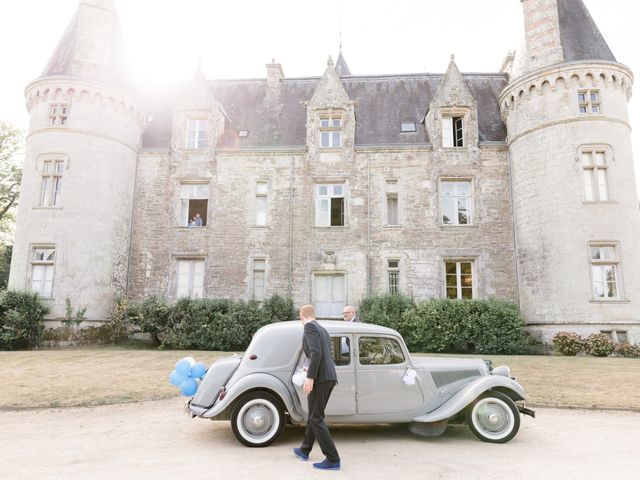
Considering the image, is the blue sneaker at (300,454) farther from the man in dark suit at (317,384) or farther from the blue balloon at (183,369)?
the blue balloon at (183,369)

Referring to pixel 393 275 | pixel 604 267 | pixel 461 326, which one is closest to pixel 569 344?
pixel 604 267

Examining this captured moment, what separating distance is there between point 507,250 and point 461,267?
1986 millimetres

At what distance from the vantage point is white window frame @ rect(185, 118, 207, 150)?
21.0 m

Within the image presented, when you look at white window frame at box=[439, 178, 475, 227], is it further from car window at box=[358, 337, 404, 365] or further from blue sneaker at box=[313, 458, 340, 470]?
blue sneaker at box=[313, 458, 340, 470]

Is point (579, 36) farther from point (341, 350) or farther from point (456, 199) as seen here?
point (341, 350)

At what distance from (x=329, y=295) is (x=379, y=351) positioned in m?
13.3

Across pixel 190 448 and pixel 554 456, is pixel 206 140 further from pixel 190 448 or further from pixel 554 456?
pixel 554 456

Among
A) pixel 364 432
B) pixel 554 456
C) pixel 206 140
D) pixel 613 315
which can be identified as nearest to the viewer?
pixel 554 456

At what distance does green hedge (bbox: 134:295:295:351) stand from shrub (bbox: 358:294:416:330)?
3.07 m

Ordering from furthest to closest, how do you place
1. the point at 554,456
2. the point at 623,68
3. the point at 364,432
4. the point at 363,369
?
the point at 623,68, the point at 364,432, the point at 363,369, the point at 554,456

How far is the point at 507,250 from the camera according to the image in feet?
62.7

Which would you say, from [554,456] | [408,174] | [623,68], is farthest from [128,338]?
[623,68]

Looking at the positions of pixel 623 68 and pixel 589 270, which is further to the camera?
pixel 623 68

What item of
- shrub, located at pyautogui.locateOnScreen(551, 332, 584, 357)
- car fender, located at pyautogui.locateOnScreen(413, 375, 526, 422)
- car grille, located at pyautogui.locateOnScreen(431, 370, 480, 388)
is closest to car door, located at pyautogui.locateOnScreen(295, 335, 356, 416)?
car fender, located at pyautogui.locateOnScreen(413, 375, 526, 422)
